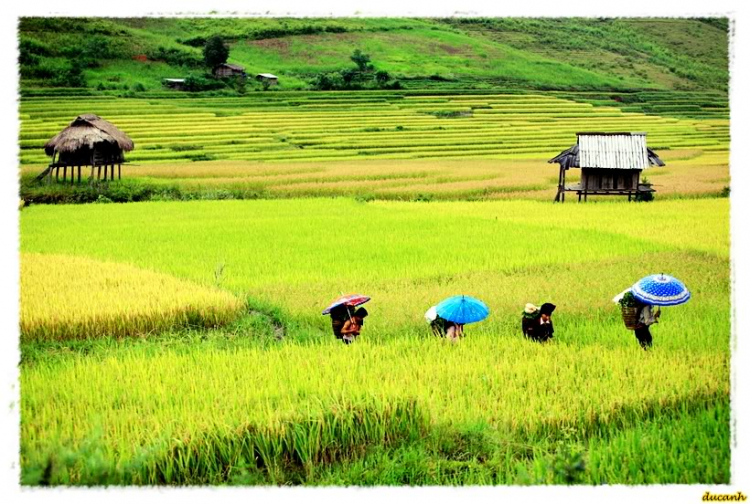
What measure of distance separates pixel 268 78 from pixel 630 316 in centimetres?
377

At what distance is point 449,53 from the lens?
22.0 ft

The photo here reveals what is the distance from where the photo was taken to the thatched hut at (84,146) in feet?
17.7

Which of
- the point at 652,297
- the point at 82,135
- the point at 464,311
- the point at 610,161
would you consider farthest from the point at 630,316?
the point at 82,135

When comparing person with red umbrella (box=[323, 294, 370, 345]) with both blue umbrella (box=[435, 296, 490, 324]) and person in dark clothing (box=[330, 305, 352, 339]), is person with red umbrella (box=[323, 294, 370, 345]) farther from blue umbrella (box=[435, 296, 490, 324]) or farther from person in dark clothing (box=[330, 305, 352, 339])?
blue umbrella (box=[435, 296, 490, 324])

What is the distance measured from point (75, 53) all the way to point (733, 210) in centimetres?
468

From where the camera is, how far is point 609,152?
6.39 meters

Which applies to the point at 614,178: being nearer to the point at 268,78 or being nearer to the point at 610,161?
the point at 610,161

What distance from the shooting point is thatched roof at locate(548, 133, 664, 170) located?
6.41 meters

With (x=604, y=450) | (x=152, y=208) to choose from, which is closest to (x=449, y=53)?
(x=152, y=208)

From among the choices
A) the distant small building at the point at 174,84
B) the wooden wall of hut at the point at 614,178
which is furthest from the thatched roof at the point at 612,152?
the distant small building at the point at 174,84

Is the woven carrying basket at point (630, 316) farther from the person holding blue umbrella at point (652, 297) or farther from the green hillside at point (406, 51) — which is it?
the green hillside at point (406, 51)

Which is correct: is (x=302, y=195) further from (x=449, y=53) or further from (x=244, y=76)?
(x=449, y=53)

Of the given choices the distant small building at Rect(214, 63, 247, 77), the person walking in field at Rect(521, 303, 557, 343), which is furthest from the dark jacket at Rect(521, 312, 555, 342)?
the distant small building at Rect(214, 63, 247, 77)

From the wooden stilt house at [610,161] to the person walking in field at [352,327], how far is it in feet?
9.57
